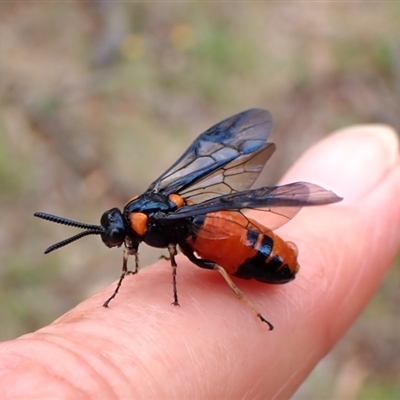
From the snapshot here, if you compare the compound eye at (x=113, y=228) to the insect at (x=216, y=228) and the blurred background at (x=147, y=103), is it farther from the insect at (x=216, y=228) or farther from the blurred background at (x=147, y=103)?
the blurred background at (x=147, y=103)

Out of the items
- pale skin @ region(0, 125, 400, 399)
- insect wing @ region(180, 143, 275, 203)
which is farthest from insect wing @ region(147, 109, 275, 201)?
pale skin @ region(0, 125, 400, 399)

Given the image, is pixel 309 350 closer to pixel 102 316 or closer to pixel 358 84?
pixel 102 316

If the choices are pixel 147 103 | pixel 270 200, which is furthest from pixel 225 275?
pixel 147 103

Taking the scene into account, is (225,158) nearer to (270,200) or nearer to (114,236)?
(270,200)

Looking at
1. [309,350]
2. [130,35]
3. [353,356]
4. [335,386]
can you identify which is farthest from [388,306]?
[130,35]

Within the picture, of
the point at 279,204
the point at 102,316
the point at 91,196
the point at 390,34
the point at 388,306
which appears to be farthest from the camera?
the point at 390,34

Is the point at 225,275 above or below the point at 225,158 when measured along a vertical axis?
below
